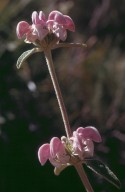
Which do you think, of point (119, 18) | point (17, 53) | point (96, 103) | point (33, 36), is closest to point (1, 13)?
point (17, 53)

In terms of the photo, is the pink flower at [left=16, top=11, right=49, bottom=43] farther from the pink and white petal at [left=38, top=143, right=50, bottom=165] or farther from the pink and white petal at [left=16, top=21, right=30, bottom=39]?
the pink and white petal at [left=38, top=143, right=50, bottom=165]

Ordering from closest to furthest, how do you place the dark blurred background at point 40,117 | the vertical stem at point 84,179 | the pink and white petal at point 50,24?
the vertical stem at point 84,179
the pink and white petal at point 50,24
the dark blurred background at point 40,117

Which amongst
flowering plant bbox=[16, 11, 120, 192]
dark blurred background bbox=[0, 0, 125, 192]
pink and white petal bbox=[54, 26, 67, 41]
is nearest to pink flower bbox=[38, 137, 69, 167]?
flowering plant bbox=[16, 11, 120, 192]

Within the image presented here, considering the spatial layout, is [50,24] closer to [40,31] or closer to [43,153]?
[40,31]

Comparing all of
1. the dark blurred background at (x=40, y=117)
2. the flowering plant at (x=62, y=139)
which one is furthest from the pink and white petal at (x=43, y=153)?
the dark blurred background at (x=40, y=117)

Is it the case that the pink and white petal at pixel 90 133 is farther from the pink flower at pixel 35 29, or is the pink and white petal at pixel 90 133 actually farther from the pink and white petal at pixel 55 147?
the pink flower at pixel 35 29

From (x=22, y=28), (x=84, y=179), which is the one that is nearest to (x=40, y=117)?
(x=22, y=28)

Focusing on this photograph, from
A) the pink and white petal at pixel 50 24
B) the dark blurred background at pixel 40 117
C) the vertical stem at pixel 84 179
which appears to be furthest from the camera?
the dark blurred background at pixel 40 117

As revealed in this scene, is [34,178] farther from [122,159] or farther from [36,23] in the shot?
[36,23]
